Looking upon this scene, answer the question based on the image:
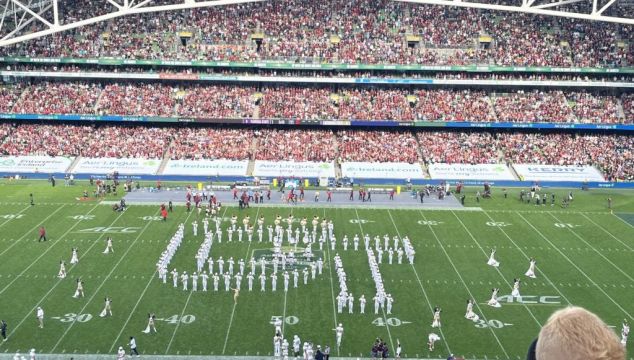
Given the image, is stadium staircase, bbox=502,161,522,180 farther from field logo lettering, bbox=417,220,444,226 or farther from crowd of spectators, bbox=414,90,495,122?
field logo lettering, bbox=417,220,444,226

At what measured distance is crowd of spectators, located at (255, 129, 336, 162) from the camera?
4778cm

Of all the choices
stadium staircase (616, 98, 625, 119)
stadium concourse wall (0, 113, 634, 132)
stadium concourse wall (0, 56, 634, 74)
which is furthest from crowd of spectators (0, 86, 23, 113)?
stadium staircase (616, 98, 625, 119)

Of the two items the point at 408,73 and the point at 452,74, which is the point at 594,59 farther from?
the point at 408,73

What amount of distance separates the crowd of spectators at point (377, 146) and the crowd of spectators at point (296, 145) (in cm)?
92

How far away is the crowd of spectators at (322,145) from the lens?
157 feet

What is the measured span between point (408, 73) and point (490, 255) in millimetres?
24925

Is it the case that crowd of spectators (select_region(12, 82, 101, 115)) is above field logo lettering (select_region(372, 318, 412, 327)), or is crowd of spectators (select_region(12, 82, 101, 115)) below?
above

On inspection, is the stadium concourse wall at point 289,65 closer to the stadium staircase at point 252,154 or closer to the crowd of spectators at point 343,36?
the crowd of spectators at point 343,36

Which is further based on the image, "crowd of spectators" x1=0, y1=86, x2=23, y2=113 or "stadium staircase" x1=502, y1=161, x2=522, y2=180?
"crowd of spectators" x1=0, y1=86, x2=23, y2=113

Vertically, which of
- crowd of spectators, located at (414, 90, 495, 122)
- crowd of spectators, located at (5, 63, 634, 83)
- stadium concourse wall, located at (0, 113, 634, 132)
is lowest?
stadium concourse wall, located at (0, 113, 634, 132)

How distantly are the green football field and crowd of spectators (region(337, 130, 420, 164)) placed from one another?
1011cm

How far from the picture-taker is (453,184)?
44688mm

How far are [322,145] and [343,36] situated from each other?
9813 mm

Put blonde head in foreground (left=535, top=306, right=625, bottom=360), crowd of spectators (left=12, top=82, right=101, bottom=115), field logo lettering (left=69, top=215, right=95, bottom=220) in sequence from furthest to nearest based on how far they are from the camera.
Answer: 1. crowd of spectators (left=12, top=82, right=101, bottom=115)
2. field logo lettering (left=69, top=215, right=95, bottom=220)
3. blonde head in foreground (left=535, top=306, right=625, bottom=360)
